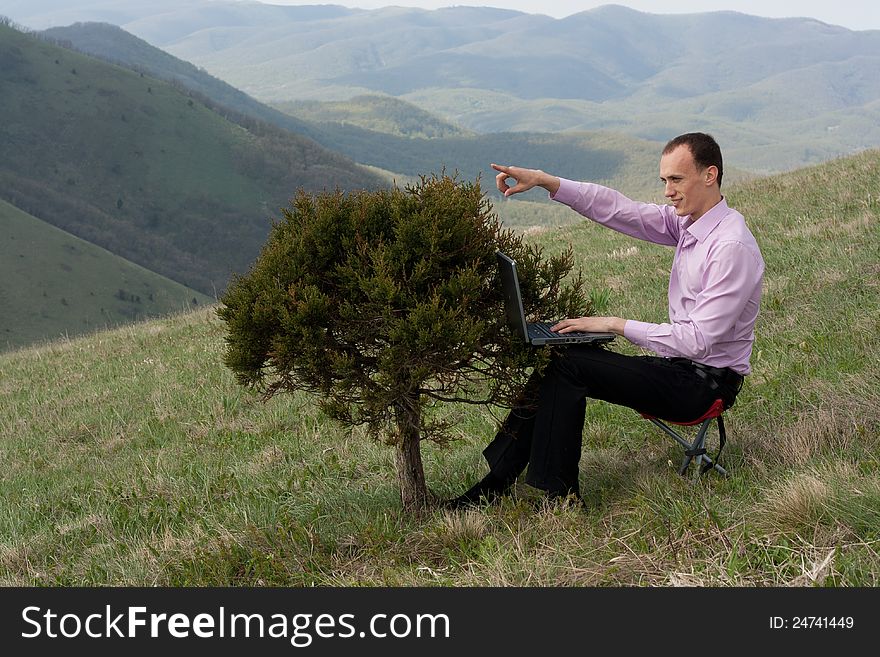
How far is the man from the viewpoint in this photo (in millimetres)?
4051

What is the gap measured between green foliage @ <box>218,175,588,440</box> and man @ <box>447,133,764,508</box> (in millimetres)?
241

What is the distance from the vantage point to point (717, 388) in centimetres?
429

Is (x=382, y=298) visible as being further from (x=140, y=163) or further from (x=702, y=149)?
(x=140, y=163)

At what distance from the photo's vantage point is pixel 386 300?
3.98 m

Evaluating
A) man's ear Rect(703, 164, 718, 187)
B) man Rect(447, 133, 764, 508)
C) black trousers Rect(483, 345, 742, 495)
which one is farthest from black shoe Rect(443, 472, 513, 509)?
man's ear Rect(703, 164, 718, 187)

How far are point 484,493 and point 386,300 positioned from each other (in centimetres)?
129

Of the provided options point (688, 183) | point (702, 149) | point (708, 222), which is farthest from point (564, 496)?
point (702, 149)

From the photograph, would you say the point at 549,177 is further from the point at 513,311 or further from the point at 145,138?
the point at 145,138

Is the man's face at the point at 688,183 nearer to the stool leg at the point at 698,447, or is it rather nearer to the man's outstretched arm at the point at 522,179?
the man's outstretched arm at the point at 522,179

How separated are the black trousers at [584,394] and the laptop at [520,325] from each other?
11 centimetres

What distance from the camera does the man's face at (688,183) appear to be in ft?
13.8

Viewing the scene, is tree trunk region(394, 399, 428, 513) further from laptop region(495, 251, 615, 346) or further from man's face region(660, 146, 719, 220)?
man's face region(660, 146, 719, 220)

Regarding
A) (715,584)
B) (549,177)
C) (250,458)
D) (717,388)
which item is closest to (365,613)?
(715,584)

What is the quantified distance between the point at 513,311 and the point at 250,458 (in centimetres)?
323
